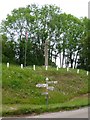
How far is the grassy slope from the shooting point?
2397 cm

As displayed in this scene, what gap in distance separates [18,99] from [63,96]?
521 centimetres

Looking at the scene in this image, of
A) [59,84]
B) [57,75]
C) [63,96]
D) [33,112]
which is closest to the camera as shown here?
[33,112]

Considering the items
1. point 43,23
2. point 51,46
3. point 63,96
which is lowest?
point 63,96

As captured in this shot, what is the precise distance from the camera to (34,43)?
7412cm

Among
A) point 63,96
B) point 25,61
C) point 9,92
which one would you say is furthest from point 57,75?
point 25,61

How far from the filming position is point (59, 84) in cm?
3353

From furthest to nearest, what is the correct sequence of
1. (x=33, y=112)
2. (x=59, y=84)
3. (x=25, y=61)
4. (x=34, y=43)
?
1. (x=34, y=43)
2. (x=25, y=61)
3. (x=59, y=84)
4. (x=33, y=112)

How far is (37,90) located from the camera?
28.8 meters

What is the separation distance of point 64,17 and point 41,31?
18.8ft

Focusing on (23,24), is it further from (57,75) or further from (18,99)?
(18,99)

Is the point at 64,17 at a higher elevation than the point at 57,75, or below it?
higher

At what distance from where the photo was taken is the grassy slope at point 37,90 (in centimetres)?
2397

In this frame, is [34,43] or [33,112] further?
[34,43]

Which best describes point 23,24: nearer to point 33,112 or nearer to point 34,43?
point 34,43
